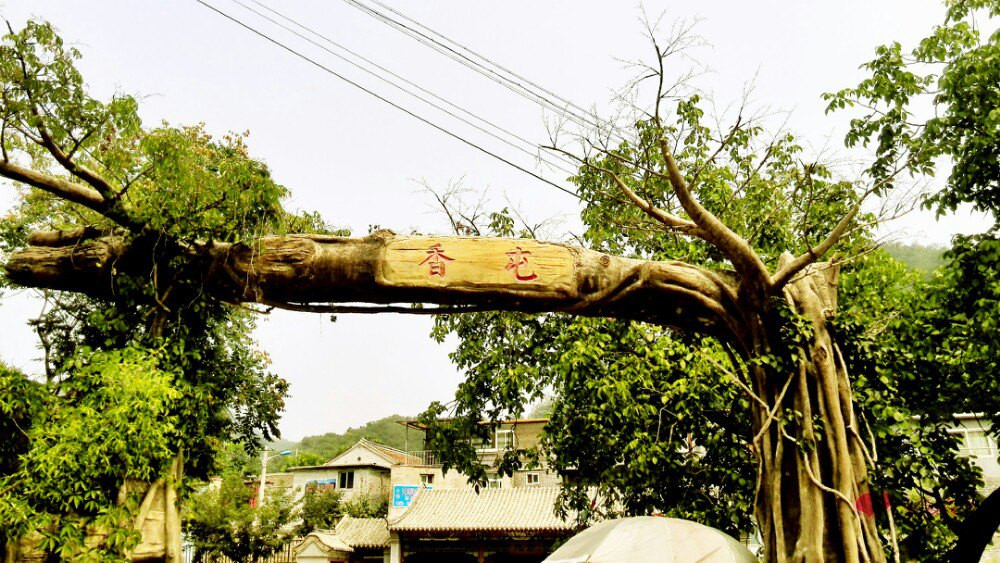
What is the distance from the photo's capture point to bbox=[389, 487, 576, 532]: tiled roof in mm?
15556

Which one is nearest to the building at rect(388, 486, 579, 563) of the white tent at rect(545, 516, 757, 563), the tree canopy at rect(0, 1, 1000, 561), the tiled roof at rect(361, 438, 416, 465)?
the tiled roof at rect(361, 438, 416, 465)

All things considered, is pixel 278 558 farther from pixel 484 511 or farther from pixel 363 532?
pixel 484 511

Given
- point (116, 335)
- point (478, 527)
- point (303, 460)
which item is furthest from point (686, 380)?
point (303, 460)

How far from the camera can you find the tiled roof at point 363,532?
17233 millimetres

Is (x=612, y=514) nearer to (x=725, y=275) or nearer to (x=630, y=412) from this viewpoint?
(x=630, y=412)

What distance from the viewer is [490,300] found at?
3.60 m

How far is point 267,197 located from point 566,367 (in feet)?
9.05

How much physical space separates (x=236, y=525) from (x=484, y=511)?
6338 millimetres

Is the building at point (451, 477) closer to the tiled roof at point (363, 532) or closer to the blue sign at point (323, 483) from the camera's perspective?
the tiled roof at point (363, 532)

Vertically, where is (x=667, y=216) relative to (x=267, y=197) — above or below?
below

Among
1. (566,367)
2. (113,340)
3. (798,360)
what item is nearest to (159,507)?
(113,340)

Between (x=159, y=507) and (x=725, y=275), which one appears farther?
(x=159, y=507)

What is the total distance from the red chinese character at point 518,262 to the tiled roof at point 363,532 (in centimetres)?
1529

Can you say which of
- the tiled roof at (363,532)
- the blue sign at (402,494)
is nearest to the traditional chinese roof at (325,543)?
the tiled roof at (363,532)
